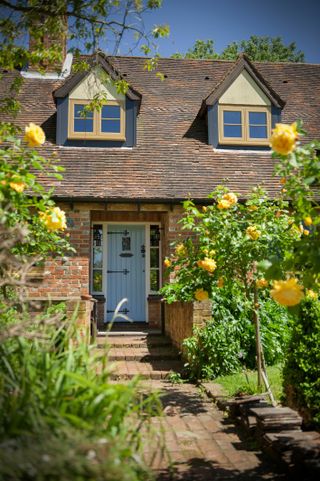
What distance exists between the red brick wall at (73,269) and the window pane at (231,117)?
14.9 ft

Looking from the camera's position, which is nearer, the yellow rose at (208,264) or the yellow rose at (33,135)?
the yellow rose at (33,135)

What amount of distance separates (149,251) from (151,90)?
4956mm

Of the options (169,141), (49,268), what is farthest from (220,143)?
(49,268)

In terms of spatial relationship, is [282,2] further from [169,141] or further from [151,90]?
[151,90]

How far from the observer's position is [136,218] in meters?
10.9

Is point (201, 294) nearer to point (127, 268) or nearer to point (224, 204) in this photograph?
point (224, 204)

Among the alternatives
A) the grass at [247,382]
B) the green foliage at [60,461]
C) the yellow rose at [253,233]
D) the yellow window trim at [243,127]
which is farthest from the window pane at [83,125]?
the green foliage at [60,461]

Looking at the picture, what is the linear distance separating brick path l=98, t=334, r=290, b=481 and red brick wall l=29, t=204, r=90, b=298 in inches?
95.1

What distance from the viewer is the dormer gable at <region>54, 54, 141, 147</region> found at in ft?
34.6

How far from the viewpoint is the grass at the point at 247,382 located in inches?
216

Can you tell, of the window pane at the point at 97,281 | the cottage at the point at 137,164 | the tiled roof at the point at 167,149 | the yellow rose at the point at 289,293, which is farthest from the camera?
the window pane at the point at 97,281

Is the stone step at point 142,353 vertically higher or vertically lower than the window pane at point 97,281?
lower

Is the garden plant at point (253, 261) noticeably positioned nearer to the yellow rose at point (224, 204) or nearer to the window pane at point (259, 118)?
the yellow rose at point (224, 204)

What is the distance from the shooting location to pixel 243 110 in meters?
11.1
